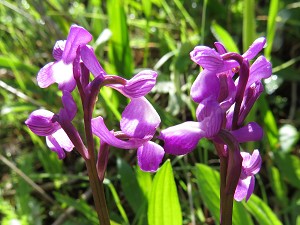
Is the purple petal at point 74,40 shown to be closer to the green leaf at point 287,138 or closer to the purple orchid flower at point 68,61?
the purple orchid flower at point 68,61

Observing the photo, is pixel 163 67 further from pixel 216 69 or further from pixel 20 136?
pixel 216 69

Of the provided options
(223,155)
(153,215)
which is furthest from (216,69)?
(153,215)

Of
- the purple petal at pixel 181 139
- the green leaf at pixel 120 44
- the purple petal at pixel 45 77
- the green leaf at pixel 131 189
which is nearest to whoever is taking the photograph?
the purple petal at pixel 181 139

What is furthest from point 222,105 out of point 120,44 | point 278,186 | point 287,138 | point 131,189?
point 120,44

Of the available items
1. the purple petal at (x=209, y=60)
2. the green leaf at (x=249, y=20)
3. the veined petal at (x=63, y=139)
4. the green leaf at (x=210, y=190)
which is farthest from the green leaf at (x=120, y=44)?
the purple petal at (x=209, y=60)

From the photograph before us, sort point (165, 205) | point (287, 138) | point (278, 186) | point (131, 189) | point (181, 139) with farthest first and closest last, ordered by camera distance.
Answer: point (287, 138) < point (278, 186) < point (131, 189) < point (165, 205) < point (181, 139)

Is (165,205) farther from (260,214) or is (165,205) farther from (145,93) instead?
(145,93)
